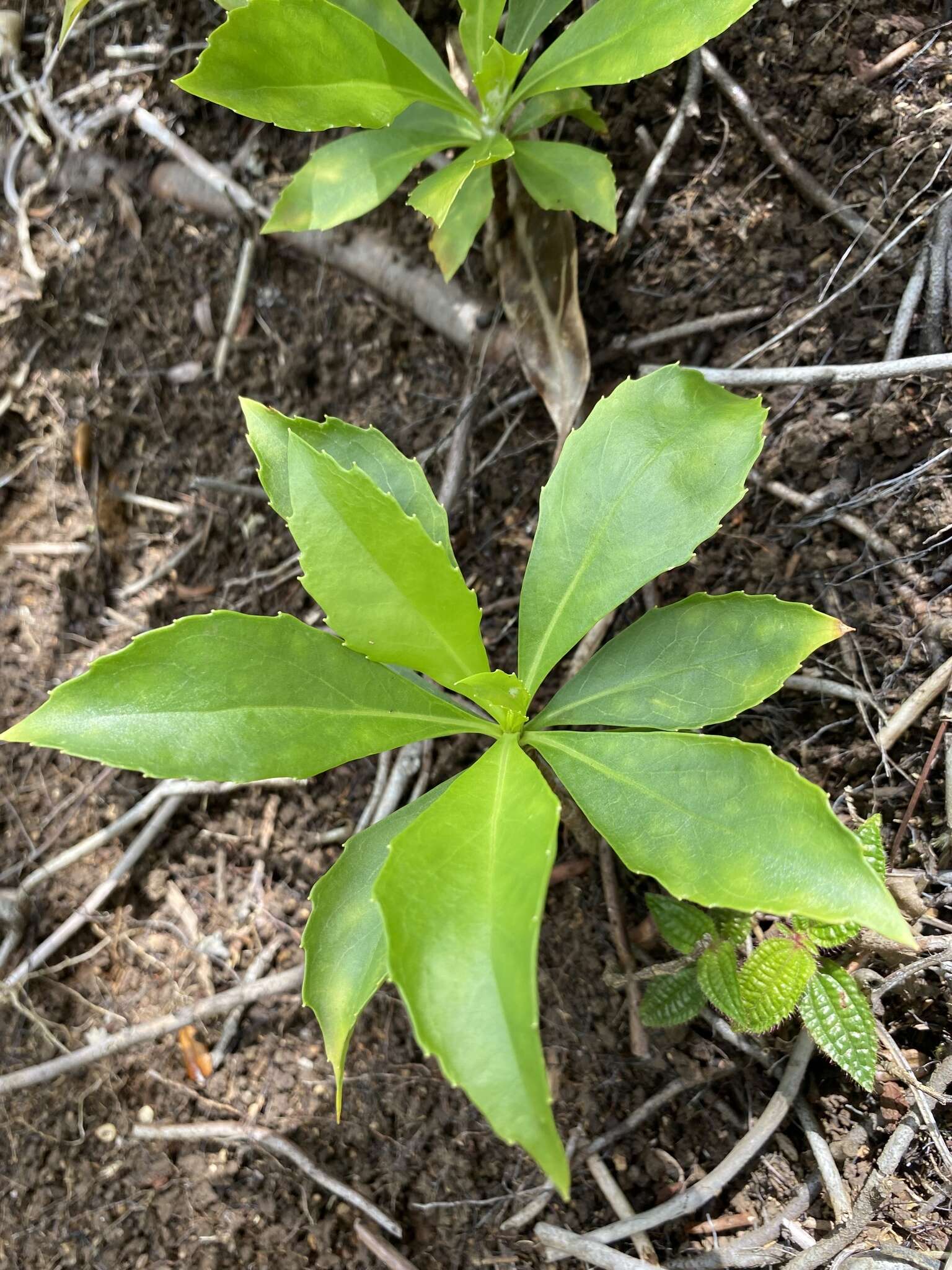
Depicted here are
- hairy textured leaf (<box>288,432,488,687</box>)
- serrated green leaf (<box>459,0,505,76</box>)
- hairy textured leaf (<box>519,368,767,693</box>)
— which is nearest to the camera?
hairy textured leaf (<box>288,432,488,687</box>)

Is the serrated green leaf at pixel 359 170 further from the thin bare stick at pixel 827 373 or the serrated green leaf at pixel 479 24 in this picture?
the thin bare stick at pixel 827 373

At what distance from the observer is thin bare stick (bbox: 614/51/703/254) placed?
5.70ft

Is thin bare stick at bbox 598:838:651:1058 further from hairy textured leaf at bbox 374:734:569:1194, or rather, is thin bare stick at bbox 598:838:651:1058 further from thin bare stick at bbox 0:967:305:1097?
thin bare stick at bbox 0:967:305:1097

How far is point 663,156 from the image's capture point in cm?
176

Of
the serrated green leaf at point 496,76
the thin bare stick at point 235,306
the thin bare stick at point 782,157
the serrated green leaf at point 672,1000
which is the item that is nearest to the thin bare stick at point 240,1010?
the serrated green leaf at point 672,1000

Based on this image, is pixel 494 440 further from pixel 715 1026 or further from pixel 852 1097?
pixel 852 1097

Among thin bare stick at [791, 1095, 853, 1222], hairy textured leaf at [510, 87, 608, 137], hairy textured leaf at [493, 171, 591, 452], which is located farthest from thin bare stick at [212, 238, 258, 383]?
thin bare stick at [791, 1095, 853, 1222]

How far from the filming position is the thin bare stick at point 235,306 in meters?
2.20

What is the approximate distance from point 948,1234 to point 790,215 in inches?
72.2

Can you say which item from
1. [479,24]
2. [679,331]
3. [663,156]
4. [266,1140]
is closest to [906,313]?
[679,331]

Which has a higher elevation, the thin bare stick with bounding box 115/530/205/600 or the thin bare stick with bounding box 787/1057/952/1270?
the thin bare stick with bounding box 115/530/205/600

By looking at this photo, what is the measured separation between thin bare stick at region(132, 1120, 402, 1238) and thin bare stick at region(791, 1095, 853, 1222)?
2.58ft

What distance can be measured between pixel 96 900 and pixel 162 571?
2.74ft

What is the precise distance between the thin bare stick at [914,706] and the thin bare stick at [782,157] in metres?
0.85
